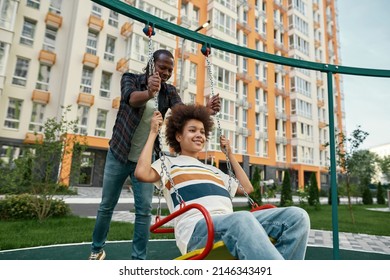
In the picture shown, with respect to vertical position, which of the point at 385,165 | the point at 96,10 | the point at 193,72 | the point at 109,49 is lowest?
the point at 385,165

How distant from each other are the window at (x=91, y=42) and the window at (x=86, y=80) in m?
0.81

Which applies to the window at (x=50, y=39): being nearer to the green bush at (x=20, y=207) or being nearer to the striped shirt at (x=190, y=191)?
the green bush at (x=20, y=207)

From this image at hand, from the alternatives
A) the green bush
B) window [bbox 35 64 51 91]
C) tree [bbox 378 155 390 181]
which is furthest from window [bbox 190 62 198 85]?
tree [bbox 378 155 390 181]

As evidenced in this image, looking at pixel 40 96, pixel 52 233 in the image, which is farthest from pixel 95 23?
pixel 52 233

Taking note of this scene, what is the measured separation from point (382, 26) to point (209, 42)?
2.09 metres

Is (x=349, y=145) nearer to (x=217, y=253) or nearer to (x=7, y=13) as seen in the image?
(x=217, y=253)

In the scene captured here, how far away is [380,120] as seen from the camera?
259cm

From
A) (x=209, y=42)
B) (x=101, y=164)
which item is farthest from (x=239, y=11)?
(x=209, y=42)

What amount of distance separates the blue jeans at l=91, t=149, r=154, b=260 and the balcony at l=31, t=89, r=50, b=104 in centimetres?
1028

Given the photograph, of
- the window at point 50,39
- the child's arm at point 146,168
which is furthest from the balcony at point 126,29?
the child's arm at point 146,168

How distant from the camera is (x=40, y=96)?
1043 cm

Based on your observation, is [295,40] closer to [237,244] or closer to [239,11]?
[239,11]

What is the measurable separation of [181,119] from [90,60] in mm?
10877

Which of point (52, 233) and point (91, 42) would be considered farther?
point (91, 42)
